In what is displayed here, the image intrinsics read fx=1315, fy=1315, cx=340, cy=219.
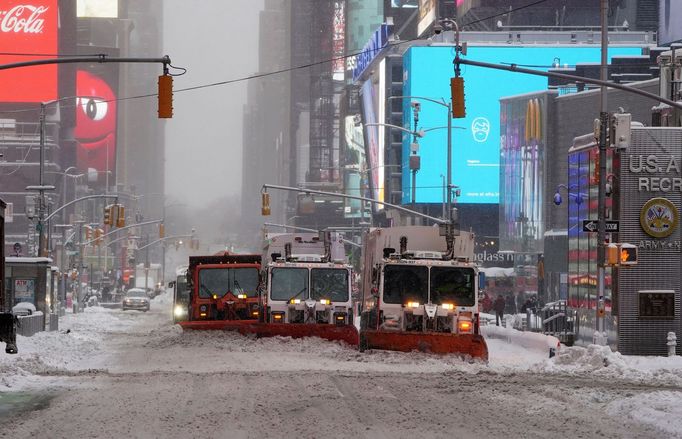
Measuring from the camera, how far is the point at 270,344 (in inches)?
1325

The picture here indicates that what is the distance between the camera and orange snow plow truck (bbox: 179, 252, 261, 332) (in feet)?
135

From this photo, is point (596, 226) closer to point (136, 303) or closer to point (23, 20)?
point (136, 303)

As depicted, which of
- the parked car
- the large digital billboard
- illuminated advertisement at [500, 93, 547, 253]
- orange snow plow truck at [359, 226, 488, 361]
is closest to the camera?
orange snow plow truck at [359, 226, 488, 361]

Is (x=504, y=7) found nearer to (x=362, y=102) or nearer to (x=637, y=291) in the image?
(x=362, y=102)

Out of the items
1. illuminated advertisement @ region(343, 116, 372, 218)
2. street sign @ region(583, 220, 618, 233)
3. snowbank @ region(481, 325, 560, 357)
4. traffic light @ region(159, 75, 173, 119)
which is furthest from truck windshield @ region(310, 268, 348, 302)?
illuminated advertisement @ region(343, 116, 372, 218)

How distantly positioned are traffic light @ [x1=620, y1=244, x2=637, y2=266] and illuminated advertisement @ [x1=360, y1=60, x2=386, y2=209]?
98.7 metres

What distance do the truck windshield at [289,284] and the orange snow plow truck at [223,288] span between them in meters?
4.25

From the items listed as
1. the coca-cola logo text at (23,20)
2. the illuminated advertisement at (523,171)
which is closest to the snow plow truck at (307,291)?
the illuminated advertisement at (523,171)

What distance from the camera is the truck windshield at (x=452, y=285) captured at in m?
31.6

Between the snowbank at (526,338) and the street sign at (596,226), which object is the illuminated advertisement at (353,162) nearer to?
the snowbank at (526,338)

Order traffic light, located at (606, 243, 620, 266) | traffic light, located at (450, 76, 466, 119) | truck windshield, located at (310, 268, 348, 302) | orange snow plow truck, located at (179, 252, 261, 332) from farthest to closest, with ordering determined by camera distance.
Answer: orange snow plow truck, located at (179, 252, 261, 332)
truck windshield, located at (310, 268, 348, 302)
traffic light, located at (606, 243, 620, 266)
traffic light, located at (450, 76, 466, 119)

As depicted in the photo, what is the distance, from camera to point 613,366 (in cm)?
2759

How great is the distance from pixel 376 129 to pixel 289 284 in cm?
10181

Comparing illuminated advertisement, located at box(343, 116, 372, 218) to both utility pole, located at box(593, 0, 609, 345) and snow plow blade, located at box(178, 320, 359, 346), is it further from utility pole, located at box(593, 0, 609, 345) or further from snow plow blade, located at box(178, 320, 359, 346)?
utility pole, located at box(593, 0, 609, 345)
